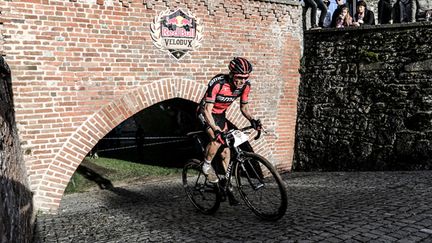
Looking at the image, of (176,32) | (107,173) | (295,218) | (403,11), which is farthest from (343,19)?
(107,173)

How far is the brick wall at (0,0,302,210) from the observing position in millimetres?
5957

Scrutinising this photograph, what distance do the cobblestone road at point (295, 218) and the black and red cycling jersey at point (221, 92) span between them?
143 cm

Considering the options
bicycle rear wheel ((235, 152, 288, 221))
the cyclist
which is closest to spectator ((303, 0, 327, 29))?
the cyclist

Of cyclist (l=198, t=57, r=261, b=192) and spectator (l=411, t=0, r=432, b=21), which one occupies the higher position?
spectator (l=411, t=0, r=432, b=21)

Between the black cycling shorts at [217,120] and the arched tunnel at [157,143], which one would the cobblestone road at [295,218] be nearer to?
the black cycling shorts at [217,120]

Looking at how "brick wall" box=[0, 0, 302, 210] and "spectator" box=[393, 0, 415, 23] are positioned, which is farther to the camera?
"spectator" box=[393, 0, 415, 23]

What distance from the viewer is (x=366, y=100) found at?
27.0 ft

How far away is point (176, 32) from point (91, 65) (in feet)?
5.76

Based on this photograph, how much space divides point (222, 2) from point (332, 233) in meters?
5.67

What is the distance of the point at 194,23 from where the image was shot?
753cm

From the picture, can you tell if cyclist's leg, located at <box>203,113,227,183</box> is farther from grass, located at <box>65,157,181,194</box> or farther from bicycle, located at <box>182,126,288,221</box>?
grass, located at <box>65,157,181,194</box>

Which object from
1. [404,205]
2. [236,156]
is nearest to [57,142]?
[236,156]

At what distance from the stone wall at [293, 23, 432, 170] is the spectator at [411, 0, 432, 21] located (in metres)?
1.79

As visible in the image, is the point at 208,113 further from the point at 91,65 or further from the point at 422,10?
the point at 422,10
